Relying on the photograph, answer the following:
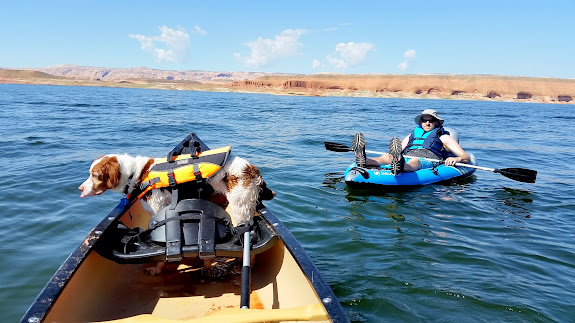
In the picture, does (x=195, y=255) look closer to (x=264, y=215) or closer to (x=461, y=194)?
(x=264, y=215)

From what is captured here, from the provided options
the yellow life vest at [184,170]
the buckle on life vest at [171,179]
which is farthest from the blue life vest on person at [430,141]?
the buckle on life vest at [171,179]

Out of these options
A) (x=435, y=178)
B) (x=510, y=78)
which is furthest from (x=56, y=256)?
(x=510, y=78)

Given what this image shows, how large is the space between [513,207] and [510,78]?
470 feet

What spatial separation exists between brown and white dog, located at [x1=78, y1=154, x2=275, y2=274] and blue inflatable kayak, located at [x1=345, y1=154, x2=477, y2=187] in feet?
15.9

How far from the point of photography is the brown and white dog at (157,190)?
410 centimetres

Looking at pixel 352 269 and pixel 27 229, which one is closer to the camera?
pixel 352 269

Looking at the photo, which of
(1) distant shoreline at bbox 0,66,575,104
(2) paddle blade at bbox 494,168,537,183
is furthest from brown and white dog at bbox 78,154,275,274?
(1) distant shoreline at bbox 0,66,575,104

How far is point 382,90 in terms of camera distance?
122m

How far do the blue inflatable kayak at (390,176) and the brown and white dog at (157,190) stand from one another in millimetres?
4850

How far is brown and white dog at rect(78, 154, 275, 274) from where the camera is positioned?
4098 millimetres

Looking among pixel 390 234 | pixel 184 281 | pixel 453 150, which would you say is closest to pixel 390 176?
pixel 453 150

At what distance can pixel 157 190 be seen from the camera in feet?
14.0

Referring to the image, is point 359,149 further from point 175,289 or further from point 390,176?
point 175,289

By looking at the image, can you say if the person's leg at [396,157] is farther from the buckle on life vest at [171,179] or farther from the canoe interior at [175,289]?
the buckle on life vest at [171,179]
